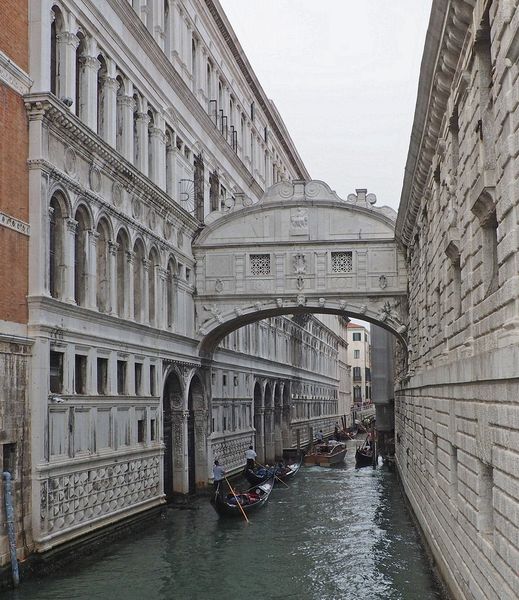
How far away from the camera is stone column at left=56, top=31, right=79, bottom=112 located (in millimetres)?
15977

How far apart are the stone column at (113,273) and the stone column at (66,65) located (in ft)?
10.6

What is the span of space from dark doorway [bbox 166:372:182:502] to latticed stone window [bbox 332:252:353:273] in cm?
539

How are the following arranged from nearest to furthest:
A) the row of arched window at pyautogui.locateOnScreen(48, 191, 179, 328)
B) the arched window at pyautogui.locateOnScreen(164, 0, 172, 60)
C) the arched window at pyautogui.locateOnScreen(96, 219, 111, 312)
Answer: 1. the row of arched window at pyautogui.locateOnScreen(48, 191, 179, 328)
2. the arched window at pyautogui.locateOnScreen(96, 219, 111, 312)
3. the arched window at pyautogui.locateOnScreen(164, 0, 172, 60)

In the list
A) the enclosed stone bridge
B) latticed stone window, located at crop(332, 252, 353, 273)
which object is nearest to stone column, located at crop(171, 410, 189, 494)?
the enclosed stone bridge

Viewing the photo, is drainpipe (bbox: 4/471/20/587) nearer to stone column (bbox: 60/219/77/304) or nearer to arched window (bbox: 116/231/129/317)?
stone column (bbox: 60/219/77/304)

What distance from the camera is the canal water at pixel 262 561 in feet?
46.0

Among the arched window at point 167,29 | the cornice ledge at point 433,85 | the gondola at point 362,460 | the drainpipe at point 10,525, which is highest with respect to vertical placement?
the arched window at point 167,29

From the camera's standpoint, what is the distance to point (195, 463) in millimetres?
26156

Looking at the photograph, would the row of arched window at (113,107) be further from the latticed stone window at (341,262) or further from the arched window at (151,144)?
the latticed stone window at (341,262)

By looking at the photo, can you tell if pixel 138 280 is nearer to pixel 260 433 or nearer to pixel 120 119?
pixel 120 119

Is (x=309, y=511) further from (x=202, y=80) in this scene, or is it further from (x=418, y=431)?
(x=202, y=80)

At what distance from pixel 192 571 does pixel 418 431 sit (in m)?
5.98


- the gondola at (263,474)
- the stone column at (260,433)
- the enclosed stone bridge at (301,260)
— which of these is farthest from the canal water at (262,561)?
the stone column at (260,433)

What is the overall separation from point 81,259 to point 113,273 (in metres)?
1.49
